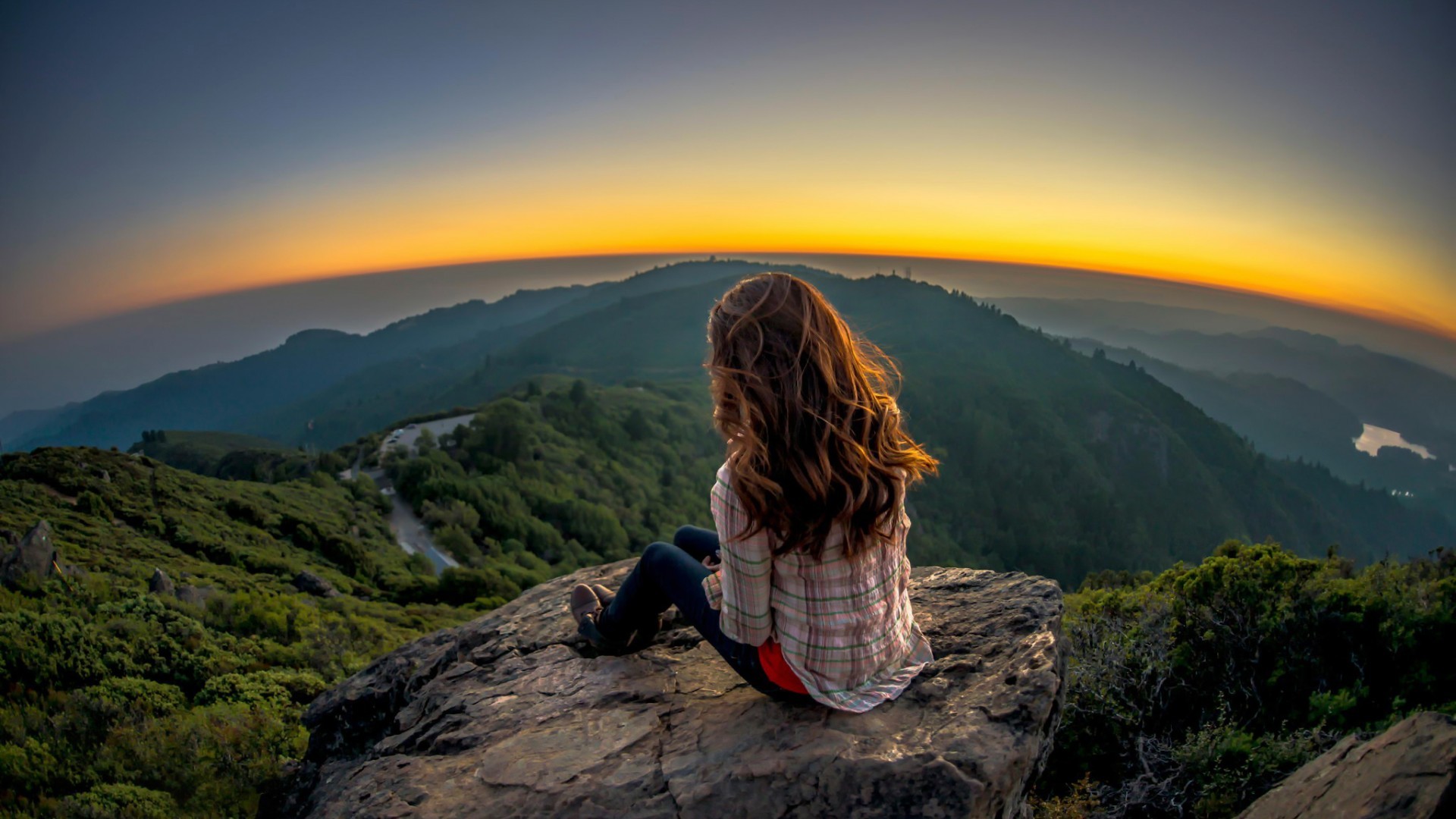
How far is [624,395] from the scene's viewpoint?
7762 centimetres

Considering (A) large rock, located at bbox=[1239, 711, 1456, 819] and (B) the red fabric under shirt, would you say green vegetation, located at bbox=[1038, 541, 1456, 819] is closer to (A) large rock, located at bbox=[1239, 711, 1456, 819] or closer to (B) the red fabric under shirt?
(A) large rock, located at bbox=[1239, 711, 1456, 819]

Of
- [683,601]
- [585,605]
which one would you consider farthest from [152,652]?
[683,601]

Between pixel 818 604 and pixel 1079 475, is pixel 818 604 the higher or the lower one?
the higher one

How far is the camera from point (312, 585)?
14.0 metres

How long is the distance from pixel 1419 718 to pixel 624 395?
76689mm

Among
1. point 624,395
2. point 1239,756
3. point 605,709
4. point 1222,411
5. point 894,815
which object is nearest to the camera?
point 894,815

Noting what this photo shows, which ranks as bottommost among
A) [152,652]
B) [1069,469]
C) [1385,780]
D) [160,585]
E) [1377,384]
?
[1069,469]

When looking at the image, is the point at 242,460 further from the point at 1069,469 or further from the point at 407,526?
the point at 1069,469

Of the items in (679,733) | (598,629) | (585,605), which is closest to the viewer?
(679,733)

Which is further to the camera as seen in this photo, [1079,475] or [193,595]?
[1079,475]

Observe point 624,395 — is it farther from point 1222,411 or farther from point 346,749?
point 1222,411

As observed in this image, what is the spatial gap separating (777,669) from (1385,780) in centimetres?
268

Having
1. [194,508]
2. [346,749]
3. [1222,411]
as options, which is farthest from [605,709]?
[1222,411]

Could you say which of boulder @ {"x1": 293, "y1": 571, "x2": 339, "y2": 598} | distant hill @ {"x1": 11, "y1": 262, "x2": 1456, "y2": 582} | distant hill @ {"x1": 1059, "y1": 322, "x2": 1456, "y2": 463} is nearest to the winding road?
boulder @ {"x1": 293, "y1": 571, "x2": 339, "y2": 598}
